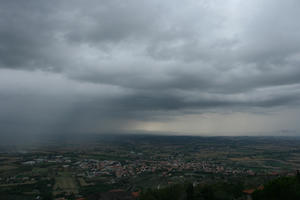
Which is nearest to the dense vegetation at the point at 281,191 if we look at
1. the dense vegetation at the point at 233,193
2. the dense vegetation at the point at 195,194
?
the dense vegetation at the point at 233,193

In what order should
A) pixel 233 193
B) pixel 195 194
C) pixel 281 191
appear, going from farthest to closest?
pixel 233 193
pixel 195 194
pixel 281 191

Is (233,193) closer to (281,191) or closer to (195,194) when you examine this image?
(195,194)

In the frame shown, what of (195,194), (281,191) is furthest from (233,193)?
(281,191)

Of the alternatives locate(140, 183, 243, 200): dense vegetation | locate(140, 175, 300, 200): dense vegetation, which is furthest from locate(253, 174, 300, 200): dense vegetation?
locate(140, 183, 243, 200): dense vegetation

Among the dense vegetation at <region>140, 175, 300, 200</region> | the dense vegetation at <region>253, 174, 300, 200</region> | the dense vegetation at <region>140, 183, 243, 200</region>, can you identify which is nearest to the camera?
the dense vegetation at <region>253, 174, 300, 200</region>

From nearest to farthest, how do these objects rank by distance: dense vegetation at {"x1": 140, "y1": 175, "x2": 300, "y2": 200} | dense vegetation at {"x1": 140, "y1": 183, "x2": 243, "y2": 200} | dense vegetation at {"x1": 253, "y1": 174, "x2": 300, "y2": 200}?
dense vegetation at {"x1": 253, "y1": 174, "x2": 300, "y2": 200}
dense vegetation at {"x1": 140, "y1": 175, "x2": 300, "y2": 200}
dense vegetation at {"x1": 140, "y1": 183, "x2": 243, "y2": 200}

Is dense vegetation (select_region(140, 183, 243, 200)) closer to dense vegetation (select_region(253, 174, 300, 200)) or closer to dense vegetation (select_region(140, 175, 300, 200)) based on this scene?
dense vegetation (select_region(140, 175, 300, 200))

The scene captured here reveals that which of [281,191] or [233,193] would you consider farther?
[233,193]

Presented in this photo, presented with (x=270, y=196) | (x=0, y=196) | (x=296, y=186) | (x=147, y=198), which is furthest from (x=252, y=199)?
(x=0, y=196)

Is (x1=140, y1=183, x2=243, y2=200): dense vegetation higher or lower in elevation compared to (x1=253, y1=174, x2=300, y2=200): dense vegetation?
lower

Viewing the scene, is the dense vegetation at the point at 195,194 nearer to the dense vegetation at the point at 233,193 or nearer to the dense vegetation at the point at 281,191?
the dense vegetation at the point at 233,193

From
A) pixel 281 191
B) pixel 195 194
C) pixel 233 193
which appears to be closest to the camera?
pixel 281 191

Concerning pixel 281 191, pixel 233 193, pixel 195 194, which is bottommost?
pixel 233 193
